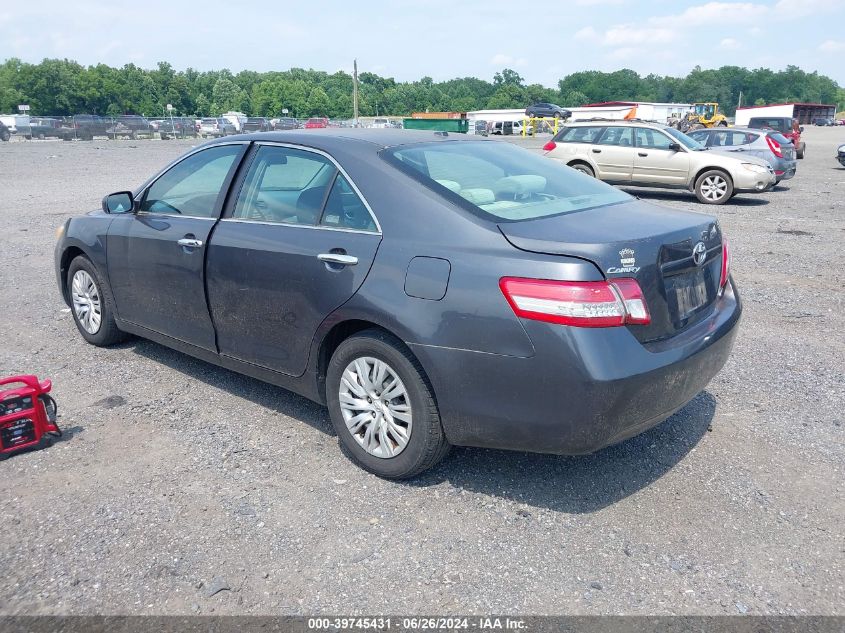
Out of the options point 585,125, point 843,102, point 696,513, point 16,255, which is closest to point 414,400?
point 696,513

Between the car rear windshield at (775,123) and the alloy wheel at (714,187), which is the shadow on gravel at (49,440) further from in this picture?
the car rear windshield at (775,123)

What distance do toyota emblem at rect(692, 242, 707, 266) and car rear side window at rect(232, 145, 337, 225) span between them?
6.22ft

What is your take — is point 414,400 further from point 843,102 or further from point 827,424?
point 843,102

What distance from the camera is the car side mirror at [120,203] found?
16.2ft

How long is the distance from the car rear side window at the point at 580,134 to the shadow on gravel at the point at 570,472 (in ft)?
43.2

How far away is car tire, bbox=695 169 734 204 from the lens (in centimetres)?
1494

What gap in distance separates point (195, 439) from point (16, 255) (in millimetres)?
6929

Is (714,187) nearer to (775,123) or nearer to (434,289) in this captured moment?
(434,289)

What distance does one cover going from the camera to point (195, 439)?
410 cm

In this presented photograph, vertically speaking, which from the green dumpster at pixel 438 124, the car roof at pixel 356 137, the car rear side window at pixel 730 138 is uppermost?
the car roof at pixel 356 137

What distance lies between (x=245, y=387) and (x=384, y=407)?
1725mm

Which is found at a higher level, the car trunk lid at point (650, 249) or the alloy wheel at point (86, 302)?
the car trunk lid at point (650, 249)

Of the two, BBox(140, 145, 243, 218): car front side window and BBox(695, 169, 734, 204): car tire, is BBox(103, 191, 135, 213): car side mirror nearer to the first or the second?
BBox(140, 145, 243, 218): car front side window

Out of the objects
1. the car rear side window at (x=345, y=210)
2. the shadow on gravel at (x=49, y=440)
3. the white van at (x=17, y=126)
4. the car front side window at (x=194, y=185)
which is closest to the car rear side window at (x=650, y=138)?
the car front side window at (x=194, y=185)
